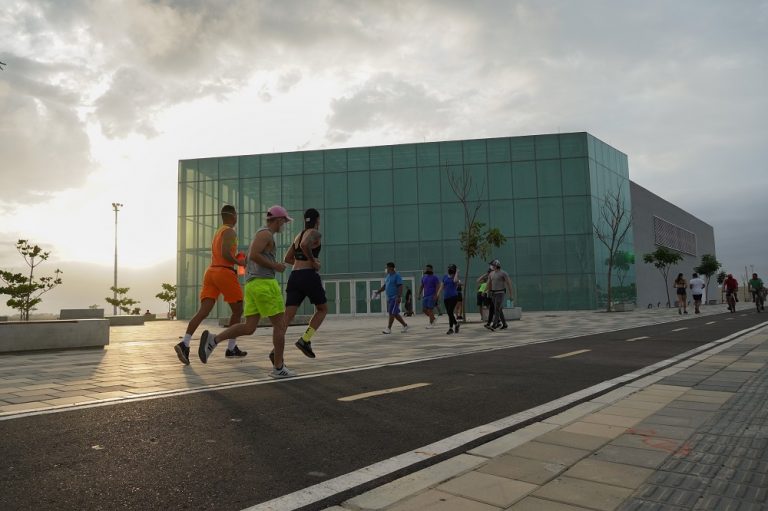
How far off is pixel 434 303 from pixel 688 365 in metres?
8.46

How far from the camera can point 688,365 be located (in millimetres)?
6305

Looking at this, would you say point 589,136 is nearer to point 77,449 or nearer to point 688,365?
point 688,365

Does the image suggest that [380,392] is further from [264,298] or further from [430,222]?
[430,222]

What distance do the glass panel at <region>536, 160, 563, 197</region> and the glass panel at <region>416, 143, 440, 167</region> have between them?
6801 millimetres

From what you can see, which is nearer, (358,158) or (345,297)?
(345,297)

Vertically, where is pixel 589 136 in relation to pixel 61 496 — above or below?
above

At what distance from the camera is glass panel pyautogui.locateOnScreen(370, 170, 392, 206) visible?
1457 inches

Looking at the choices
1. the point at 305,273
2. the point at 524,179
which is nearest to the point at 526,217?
the point at 524,179

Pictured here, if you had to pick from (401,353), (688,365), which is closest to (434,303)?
(401,353)

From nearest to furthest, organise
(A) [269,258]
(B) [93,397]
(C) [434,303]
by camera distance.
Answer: (B) [93,397] → (A) [269,258] → (C) [434,303]

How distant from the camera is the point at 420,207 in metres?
36.5

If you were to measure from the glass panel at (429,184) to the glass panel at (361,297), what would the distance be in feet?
22.8

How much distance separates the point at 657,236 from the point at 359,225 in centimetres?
3338

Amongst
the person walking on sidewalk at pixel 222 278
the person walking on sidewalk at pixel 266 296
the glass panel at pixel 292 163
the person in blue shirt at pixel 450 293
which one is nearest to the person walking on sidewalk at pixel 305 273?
the person walking on sidewalk at pixel 266 296
